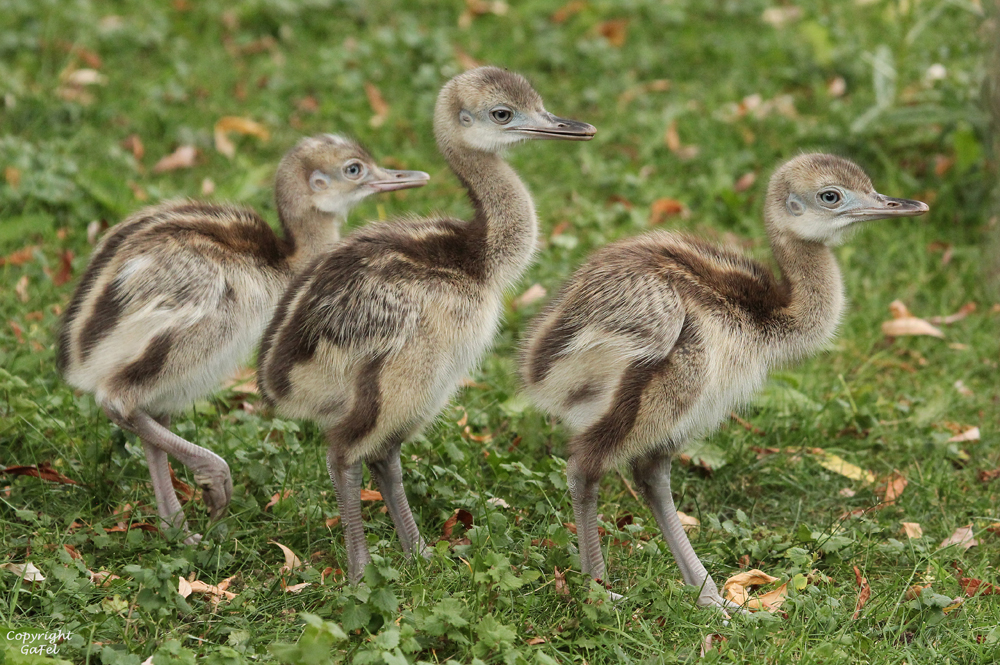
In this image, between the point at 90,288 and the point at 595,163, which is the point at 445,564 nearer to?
the point at 90,288

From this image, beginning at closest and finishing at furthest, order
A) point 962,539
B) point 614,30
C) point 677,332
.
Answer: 1. point 677,332
2. point 962,539
3. point 614,30

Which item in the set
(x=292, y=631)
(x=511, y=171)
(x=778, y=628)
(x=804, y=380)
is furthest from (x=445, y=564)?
(x=804, y=380)

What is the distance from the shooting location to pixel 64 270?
283 inches

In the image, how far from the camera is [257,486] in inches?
216

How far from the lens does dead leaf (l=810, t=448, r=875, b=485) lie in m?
5.82

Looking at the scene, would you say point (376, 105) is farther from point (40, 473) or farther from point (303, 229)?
point (40, 473)

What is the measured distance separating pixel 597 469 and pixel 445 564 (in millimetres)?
722

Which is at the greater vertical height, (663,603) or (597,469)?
(597,469)

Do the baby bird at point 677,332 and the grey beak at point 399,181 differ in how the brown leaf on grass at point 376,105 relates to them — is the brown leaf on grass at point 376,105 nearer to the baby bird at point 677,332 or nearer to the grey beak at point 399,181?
the grey beak at point 399,181

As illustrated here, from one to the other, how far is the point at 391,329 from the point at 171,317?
1002 mm

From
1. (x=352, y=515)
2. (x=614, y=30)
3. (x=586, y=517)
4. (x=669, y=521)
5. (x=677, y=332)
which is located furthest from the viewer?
(x=614, y=30)

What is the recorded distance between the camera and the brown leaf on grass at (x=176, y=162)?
28.2 ft

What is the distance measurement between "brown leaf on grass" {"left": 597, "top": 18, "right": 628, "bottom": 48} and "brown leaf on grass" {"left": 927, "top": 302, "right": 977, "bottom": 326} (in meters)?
4.41

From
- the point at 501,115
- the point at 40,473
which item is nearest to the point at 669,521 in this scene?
the point at 501,115
